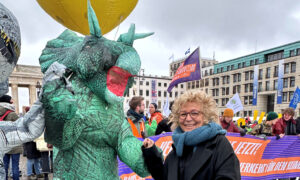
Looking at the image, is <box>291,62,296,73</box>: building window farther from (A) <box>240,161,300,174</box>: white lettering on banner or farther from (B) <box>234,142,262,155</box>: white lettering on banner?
(B) <box>234,142,262,155</box>: white lettering on banner

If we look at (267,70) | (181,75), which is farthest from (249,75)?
(181,75)

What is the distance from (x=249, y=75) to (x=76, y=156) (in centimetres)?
4607

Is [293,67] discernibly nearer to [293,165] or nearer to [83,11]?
[293,165]

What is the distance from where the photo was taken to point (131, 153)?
151cm

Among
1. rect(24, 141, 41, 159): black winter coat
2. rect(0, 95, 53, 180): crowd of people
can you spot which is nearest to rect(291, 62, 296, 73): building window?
rect(0, 95, 53, 180): crowd of people

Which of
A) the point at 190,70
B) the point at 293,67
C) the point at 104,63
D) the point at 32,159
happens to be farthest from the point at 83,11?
the point at 293,67

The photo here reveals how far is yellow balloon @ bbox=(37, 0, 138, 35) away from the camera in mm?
1784

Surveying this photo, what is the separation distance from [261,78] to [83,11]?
45.5 meters

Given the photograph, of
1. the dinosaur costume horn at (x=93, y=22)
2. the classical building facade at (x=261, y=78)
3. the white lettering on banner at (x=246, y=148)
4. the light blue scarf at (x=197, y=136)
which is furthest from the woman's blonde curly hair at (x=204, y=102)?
the classical building facade at (x=261, y=78)

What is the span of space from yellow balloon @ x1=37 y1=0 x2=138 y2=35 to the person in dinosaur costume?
0.45m

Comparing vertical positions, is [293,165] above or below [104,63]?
below

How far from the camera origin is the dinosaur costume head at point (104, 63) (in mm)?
1425

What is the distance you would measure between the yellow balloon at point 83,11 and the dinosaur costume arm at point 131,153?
101 centimetres

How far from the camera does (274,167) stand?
410 centimetres
